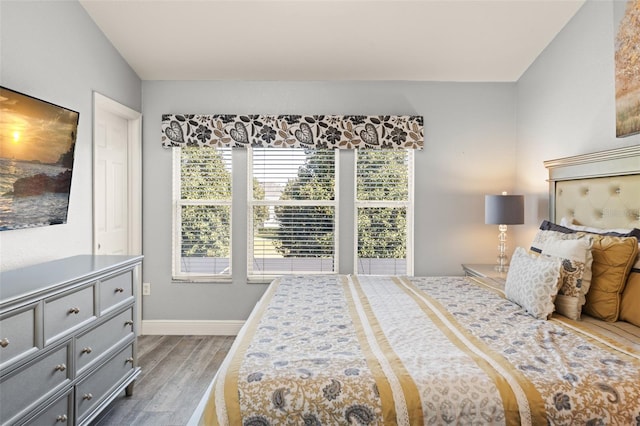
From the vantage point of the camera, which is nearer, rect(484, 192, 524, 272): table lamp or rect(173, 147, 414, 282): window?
rect(484, 192, 524, 272): table lamp

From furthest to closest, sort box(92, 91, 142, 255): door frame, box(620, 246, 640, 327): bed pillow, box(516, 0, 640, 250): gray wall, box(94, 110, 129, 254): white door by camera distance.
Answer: box(92, 91, 142, 255): door frame → box(94, 110, 129, 254): white door → box(516, 0, 640, 250): gray wall → box(620, 246, 640, 327): bed pillow

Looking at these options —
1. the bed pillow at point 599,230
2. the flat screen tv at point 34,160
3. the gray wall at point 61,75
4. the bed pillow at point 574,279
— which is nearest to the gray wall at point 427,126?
the gray wall at point 61,75

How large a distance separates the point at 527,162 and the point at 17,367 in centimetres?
375

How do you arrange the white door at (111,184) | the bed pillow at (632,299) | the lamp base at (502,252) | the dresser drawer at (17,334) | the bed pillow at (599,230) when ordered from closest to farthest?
the dresser drawer at (17,334) < the bed pillow at (632,299) < the bed pillow at (599,230) < the white door at (111,184) < the lamp base at (502,252)

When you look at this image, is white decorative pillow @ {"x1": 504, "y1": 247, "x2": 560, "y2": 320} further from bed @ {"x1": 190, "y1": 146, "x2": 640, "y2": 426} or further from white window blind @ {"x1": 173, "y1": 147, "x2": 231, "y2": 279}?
white window blind @ {"x1": 173, "y1": 147, "x2": 231, "y2": 279}

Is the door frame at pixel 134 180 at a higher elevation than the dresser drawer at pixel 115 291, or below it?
higher

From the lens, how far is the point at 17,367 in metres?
1.64

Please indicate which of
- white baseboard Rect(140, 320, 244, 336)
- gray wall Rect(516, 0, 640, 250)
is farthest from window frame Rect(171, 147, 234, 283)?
gray wall Rect(516, 0, 640, 250)

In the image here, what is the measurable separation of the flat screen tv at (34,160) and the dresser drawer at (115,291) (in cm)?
54

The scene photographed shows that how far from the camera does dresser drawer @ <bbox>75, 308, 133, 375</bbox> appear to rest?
2.05 meters

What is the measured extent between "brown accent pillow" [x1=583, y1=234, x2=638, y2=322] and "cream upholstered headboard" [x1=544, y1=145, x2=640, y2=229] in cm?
33

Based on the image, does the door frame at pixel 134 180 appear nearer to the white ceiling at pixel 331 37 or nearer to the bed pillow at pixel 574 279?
the white ceiling at pixel 331 37

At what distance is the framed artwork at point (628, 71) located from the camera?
2273 mm

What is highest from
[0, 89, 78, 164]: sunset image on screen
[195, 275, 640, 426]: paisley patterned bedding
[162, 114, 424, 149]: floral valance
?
[162, 114, 424, 149]: floral valance
